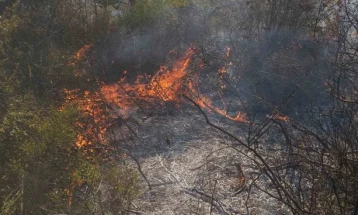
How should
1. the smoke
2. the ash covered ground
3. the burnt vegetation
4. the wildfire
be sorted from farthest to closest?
the smoke < the wildfire < the ash covered ground < the burnt vegetation

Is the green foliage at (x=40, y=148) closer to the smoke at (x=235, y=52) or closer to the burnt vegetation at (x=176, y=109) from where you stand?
the burnt vegetation at (x=176, y=109)

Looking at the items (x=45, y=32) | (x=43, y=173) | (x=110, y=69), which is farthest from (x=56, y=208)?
(x=110, y=69)

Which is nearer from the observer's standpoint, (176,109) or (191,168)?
(191,168)

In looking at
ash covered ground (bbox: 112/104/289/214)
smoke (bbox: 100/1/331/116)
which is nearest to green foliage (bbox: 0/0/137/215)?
ash covered ground (bbox: 112/104/289/214)

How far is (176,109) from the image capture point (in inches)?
292

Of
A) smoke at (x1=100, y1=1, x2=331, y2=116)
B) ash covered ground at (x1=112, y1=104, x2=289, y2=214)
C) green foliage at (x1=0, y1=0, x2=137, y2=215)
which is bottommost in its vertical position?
green foliage at (x1=0, y1=0, x2=137, y2=215)

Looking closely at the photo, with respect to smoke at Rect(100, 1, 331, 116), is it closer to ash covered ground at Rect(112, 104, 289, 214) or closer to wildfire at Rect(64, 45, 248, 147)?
wildfire at Rect(64, 45, 248, 147)

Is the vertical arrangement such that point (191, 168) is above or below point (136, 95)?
below

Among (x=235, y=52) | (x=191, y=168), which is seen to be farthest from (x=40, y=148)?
(x=235, y=52)

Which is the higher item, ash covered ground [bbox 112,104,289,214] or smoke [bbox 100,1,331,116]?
smoke [bbox 100,1,331,116]

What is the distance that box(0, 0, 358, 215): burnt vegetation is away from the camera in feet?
13.6

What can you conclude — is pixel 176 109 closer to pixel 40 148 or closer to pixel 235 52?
pixel 235 52

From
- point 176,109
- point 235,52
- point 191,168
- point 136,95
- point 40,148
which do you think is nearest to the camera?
point 40,148

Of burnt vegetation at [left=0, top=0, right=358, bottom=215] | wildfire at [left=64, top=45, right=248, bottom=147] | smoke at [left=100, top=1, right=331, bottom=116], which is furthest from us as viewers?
smoke at [left=100, top=1, right=331, bottom=116]
